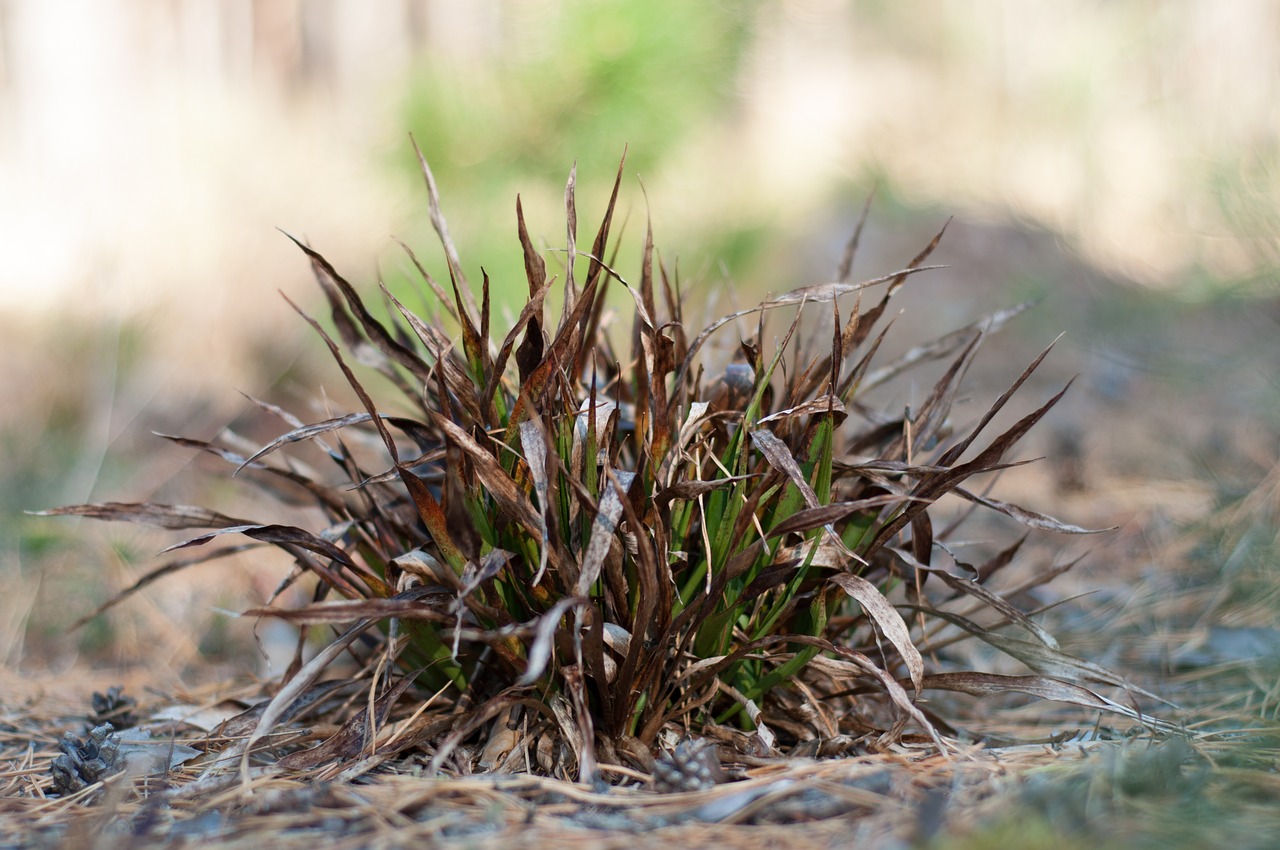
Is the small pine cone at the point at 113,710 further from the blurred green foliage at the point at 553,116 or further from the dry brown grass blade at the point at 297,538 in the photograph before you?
the blurred green foliage at the point at 553,116

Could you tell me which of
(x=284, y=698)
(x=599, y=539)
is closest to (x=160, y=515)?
(x=284, y=698)

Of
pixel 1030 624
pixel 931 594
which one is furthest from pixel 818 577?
pixel 931 594

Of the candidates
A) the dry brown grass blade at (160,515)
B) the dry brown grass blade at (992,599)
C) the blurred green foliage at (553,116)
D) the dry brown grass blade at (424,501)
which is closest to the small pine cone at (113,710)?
the dry brown grass blade at (160,515)

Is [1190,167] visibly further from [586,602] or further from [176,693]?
[176,693]

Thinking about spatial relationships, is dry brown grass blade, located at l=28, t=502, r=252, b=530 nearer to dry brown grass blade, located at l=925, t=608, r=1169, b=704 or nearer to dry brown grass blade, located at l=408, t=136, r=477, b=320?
dry brown grass blade, located at l=408, t=136, r=477, b=320

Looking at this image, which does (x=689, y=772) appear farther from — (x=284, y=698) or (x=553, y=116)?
(x=553, y=116)

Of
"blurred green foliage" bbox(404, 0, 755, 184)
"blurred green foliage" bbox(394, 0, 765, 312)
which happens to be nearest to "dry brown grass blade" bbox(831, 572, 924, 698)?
"blurred green foliage" bbox(394, 0, 765, 312)
